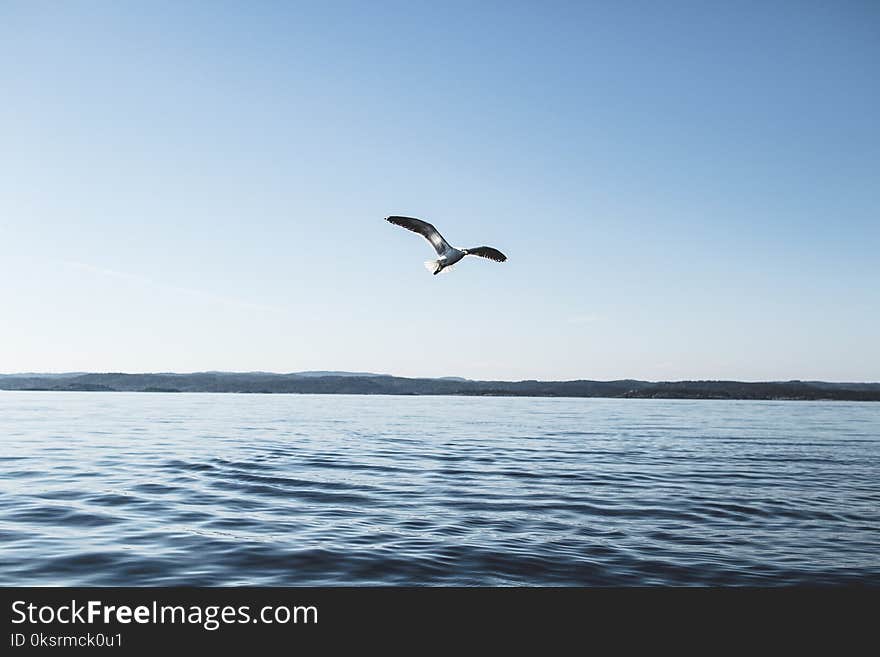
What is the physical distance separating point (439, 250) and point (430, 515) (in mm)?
6305

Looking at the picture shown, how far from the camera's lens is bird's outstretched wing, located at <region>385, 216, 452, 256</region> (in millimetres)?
15930

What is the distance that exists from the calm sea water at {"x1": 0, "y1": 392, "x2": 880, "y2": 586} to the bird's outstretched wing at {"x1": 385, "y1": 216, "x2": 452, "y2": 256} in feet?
20.9

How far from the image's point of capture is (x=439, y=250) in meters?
17.0

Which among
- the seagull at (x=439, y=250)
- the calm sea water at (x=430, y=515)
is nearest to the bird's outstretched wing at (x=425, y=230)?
the seagull at (x=439, y=250)

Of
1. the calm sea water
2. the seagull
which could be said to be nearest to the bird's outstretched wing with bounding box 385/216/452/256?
the seagull

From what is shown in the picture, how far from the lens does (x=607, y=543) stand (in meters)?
13.8

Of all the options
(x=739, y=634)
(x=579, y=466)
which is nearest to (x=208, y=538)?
(x=739, y=634)

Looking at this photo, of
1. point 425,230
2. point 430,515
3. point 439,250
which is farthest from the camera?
point 439,250

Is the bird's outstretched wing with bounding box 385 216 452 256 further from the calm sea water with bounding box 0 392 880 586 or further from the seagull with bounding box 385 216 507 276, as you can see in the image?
the calm sea water with bounding box 0 392 880 586

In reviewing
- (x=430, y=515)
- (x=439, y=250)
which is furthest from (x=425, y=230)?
(x=430, y=515)

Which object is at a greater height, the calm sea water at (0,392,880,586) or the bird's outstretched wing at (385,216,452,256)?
the bird's outstretched wing at (385,216,452,256)

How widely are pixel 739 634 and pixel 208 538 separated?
1017 centimetres

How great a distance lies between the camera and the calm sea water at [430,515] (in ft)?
38.1

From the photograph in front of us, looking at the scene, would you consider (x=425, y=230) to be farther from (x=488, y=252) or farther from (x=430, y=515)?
(x=430, y=515)
